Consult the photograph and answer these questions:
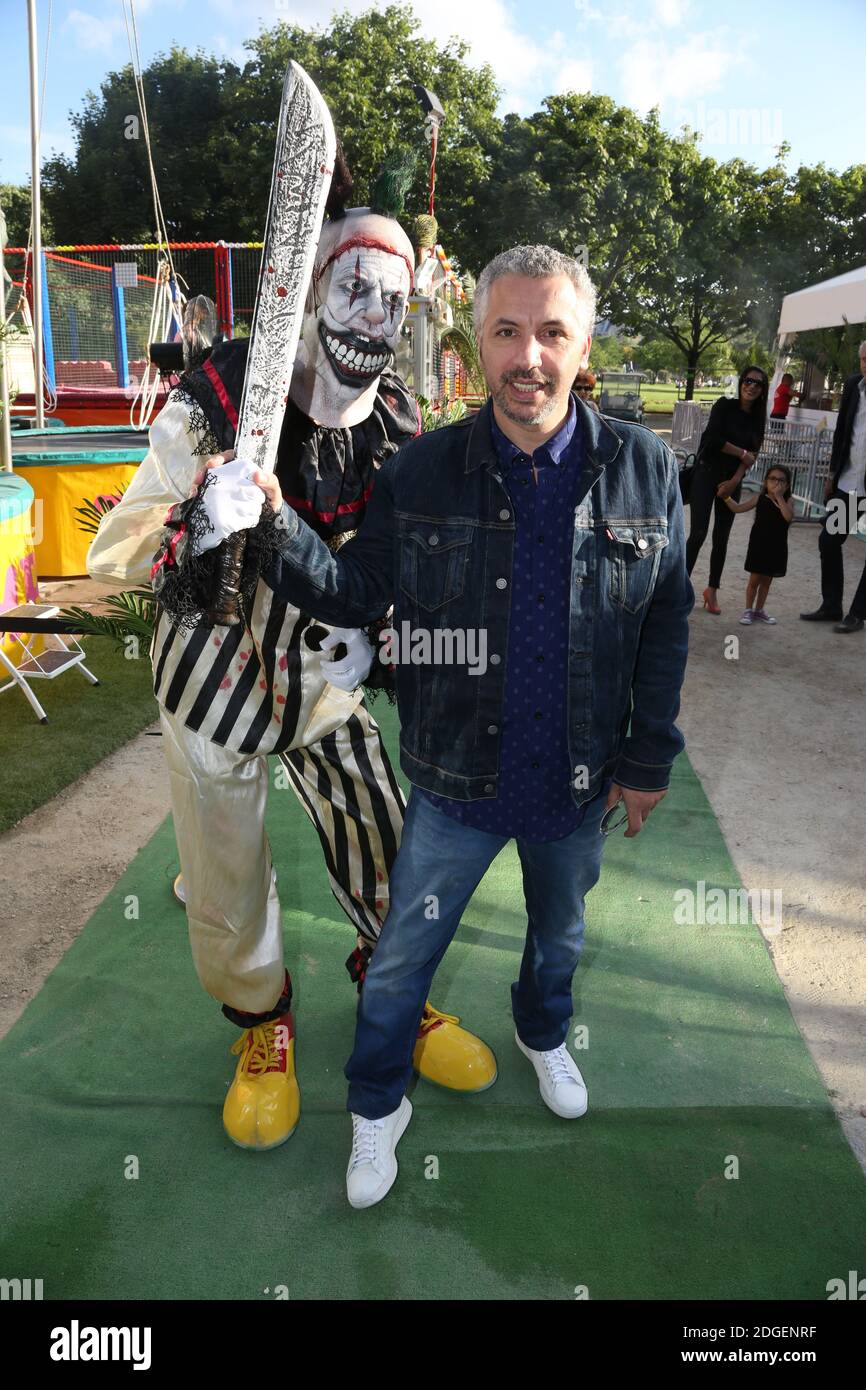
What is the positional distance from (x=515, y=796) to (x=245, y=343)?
3.75 ft

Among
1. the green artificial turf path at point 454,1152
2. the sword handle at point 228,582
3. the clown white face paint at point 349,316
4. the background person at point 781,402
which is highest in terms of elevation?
the background person at point 781,402

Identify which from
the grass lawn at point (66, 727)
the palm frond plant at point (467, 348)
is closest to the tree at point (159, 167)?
the palm frond plant at point (467, 348)

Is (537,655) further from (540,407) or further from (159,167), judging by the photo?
(159,167)

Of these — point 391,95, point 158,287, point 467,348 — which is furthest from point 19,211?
point 467,348

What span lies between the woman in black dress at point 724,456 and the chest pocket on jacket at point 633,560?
5.38 metres

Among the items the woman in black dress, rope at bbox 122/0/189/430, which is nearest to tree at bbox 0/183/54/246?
rope at bbox 122/0/189/430

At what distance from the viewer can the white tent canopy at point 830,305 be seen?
35.0 ft

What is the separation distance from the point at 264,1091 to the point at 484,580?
1.43 meters

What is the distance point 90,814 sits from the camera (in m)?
4.06

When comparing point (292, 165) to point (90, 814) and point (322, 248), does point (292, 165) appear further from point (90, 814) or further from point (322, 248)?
point (90, 814)

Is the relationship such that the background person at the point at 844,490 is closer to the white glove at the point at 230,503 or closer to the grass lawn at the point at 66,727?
the grass lawn at the point at 66,727

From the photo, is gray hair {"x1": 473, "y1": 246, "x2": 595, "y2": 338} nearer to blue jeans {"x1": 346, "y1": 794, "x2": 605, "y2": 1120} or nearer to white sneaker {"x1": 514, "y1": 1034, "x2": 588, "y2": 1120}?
blue jeans {"x1": 346, "y1": 794, "x2": 605, "y2": 1120}

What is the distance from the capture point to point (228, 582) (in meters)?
1.71

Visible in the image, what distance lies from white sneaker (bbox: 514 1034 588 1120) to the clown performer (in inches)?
25.5
